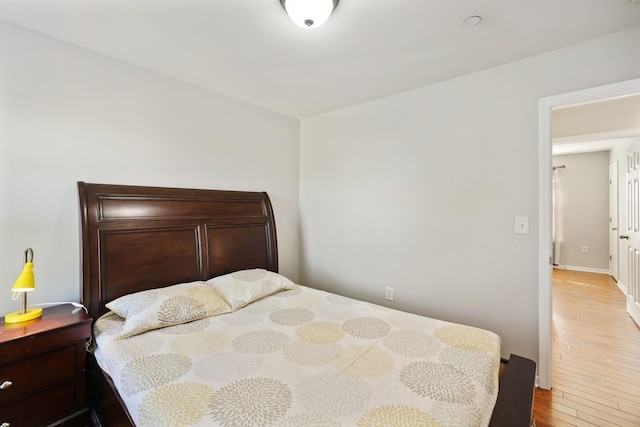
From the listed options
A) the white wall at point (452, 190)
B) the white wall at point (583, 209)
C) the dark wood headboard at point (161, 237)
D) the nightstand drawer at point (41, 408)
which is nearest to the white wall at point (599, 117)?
the white wall at point (452, 190)

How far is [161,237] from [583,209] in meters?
7.51

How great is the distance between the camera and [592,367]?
2.32 m

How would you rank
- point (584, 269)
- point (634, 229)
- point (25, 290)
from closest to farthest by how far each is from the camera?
1. point (25, 290)
2. point (634, 229)
3. point (584, 269)

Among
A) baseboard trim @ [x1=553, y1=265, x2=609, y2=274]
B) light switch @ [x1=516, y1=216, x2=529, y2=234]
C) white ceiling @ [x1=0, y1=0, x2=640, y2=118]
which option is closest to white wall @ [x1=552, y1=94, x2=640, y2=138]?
white ceiling @ [x1=0, y1=0, x2=640, y2=118]

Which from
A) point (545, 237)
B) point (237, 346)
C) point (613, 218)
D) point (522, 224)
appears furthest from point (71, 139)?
point (613, 218)

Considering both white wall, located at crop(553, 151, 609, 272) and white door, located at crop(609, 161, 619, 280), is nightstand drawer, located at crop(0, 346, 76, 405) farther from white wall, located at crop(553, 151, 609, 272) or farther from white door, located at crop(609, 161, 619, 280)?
white wall, located at crop(553, 151, 609, 272)

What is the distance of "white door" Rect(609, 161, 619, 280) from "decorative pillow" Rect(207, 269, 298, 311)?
575cm

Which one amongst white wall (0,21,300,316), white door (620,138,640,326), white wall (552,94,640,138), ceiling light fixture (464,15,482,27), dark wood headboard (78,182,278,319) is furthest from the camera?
white door (620,138,640,326)

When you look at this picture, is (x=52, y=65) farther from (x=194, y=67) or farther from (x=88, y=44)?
(x=194, y=67)

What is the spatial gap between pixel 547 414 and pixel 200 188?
9.95 feet

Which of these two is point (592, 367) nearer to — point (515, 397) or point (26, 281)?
point (515, 397)

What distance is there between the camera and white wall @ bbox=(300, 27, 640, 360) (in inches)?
80.4

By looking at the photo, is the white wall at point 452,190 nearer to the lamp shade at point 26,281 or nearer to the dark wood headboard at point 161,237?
the dark wood headboard at point 161,237

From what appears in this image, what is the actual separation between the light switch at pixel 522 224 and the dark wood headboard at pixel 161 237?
212 cm
